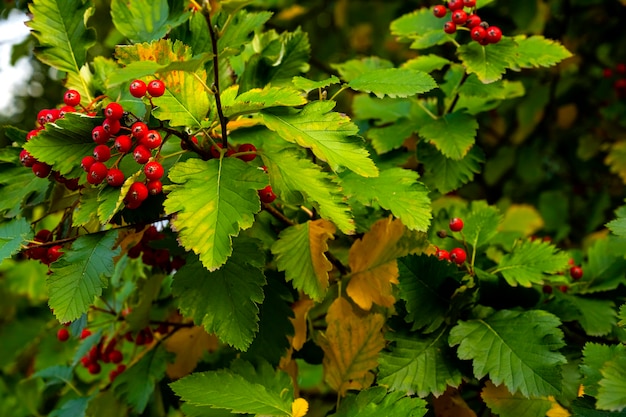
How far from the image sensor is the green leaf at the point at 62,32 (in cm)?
97

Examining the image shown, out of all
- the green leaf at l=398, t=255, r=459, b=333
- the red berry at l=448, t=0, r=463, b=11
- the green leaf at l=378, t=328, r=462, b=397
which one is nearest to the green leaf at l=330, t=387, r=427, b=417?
the green leaf at l=378, t=328, r=462, b=397

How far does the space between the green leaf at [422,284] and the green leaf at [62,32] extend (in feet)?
2.02

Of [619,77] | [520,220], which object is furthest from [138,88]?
[619,77]

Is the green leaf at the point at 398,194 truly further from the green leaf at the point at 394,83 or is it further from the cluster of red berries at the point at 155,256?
the cluster of red berries at the point at 155,256

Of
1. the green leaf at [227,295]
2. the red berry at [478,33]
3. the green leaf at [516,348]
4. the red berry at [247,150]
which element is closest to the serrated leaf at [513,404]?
the green leaf at [516,348]

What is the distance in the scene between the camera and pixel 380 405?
0.82m

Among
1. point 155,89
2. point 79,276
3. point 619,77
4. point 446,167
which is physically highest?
point 155,89

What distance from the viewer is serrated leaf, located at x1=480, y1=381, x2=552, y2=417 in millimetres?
887

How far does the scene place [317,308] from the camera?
1172 mm

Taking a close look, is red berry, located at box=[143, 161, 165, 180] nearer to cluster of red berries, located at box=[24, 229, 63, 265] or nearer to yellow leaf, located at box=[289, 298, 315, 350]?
cluster of red berries, located at box=[24, 229, 63, 265]

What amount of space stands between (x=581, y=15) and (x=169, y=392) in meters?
2.03

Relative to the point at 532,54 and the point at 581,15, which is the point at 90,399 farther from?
the point at 581,15

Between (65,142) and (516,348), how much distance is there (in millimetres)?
738

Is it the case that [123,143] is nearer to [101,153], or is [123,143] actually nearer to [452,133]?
[101,153]
